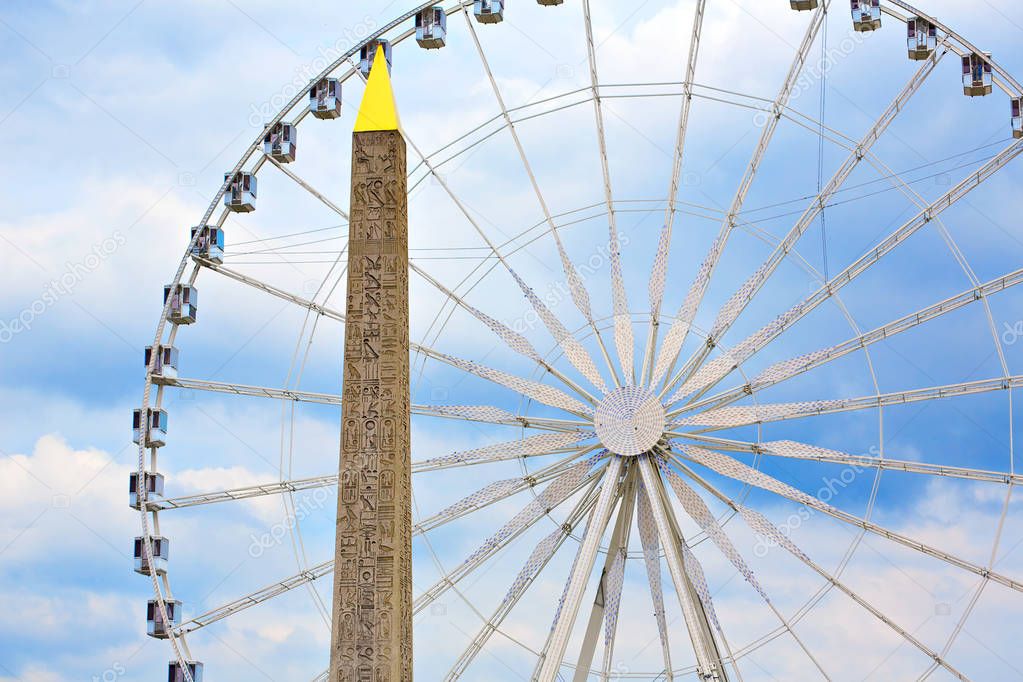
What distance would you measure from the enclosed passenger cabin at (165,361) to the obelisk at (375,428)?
13.1 m

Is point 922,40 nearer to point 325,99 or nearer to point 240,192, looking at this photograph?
point 325,99

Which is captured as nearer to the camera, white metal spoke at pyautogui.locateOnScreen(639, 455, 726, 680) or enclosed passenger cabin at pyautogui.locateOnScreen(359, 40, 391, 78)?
white metal spoke at pyautogui.locateOnScreen(639, 455, 726, 680)

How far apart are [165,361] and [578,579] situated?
29.2 ft

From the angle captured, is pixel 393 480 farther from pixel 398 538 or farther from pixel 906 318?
pixel 906 318

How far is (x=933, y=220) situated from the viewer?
31.9 m

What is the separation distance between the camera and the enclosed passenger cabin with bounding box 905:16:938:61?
3250 centimetres

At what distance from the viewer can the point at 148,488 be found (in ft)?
108

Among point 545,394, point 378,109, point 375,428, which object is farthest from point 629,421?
point 375,428

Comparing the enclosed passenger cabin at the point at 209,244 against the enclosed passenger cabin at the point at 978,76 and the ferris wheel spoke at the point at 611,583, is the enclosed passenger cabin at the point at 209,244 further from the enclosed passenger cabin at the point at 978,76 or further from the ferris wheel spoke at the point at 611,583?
the enclosed passenger cabin at the point at 978,76

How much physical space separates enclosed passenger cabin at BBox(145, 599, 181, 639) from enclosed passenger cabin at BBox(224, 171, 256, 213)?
7114mm

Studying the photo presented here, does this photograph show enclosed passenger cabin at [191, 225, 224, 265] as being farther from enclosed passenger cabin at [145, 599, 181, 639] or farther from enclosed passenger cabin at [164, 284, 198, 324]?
enclosed passenger cabin at [145, 599, 181, 639]

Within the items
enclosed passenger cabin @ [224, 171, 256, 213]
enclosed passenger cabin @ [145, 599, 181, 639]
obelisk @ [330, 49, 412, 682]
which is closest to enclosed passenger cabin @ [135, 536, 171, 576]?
enclosed passenger cabin @ [145, 599, 181, 639]

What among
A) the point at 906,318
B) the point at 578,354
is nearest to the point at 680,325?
the point at 578,354

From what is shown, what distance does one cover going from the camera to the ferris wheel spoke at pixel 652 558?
2975 cm
